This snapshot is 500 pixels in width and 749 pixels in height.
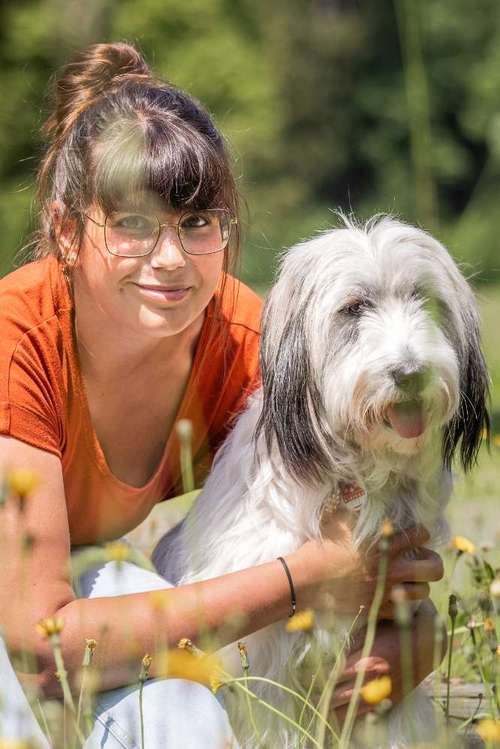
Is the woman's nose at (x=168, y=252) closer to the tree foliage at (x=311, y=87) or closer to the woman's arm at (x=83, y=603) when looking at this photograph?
the woman's arm at (x=83, y=603)

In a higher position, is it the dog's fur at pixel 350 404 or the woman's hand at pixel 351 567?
the dog's fur at pixel 350 404

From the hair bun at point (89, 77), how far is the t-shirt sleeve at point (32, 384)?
508 millimetres

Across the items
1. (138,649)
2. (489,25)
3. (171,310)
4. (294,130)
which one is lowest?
(138,649)

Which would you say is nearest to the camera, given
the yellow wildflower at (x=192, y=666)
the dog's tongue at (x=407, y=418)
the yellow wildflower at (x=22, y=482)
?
the yellow wildflower at (x=22, y=482)

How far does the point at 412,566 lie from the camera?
8.08ft

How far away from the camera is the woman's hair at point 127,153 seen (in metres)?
2.42

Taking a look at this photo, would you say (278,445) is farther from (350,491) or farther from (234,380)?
(234,380)

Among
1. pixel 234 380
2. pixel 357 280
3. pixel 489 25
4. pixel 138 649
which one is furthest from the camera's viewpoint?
pixel 489 25

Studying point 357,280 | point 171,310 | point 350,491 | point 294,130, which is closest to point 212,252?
point 171,310

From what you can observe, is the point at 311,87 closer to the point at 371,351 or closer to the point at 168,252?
the point at 168,252

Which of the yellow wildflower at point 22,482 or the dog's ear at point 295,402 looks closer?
the yellow wildflower at point 22,482

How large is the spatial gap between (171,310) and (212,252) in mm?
156

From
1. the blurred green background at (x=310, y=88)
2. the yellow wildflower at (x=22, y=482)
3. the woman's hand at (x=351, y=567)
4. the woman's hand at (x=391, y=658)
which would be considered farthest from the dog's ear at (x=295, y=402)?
the blurred green background at (x=310, y=88)

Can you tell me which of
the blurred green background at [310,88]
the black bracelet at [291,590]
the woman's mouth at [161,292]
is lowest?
the black bracelet at [291,590]
